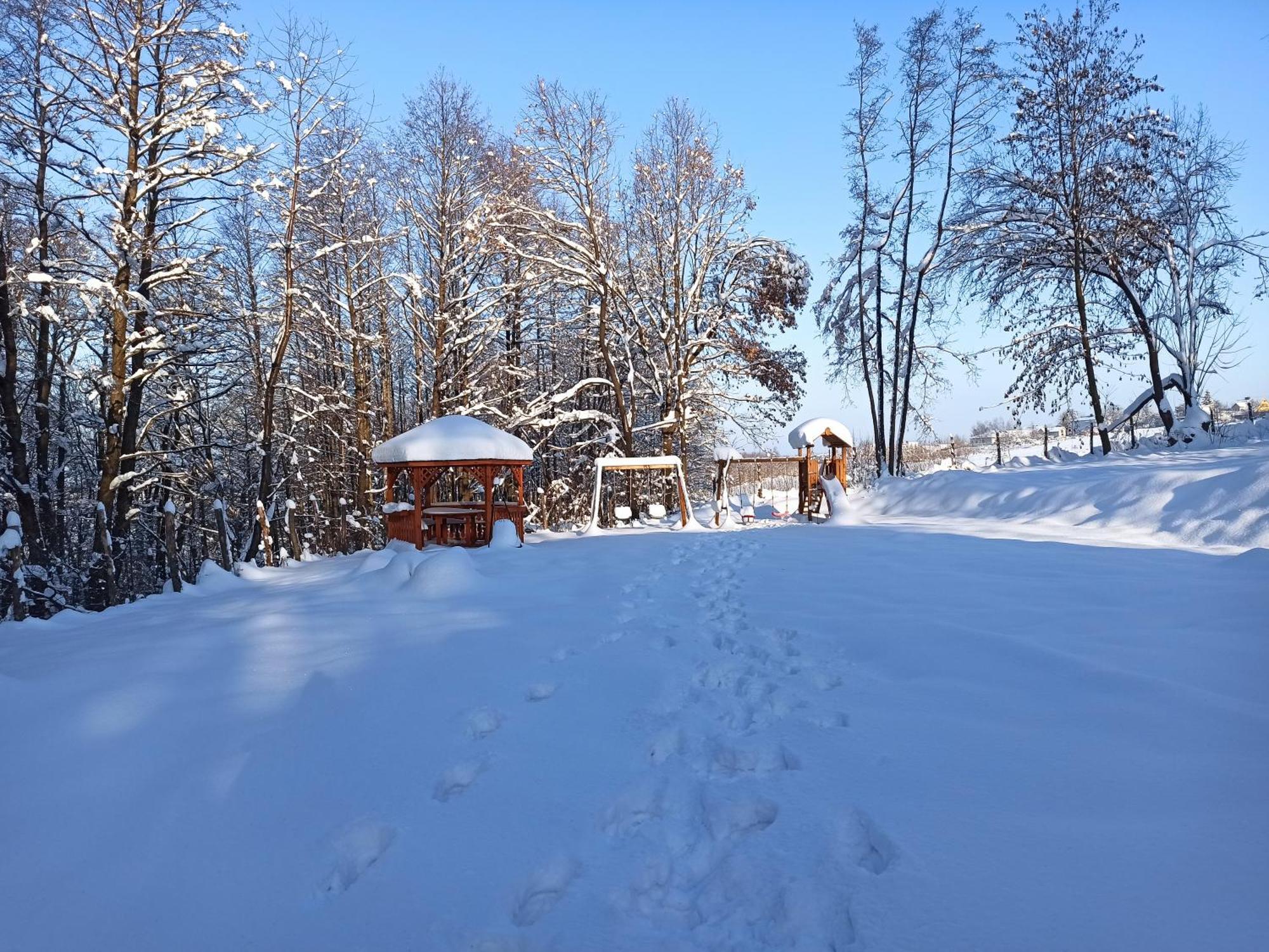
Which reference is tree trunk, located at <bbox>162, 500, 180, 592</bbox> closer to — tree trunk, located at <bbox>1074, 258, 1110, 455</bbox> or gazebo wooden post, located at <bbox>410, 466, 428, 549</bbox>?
gazebo wooden post, located at <bbox>410, 466, 428, 549</bbox>

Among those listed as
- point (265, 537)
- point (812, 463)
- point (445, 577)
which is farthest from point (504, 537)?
point (812, 463)

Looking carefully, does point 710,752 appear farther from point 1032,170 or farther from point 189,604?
point 1032,170

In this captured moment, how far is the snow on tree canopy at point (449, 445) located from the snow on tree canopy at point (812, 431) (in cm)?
615

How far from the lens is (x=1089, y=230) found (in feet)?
45.5

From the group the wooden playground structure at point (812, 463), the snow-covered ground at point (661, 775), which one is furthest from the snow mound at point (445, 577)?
the wooden playground structure at point (812, 463)

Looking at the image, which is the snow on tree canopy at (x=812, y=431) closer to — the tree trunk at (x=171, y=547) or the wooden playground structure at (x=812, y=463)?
the wooden playground structure at (x=812, y=463)

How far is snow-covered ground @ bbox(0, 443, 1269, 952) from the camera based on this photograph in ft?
5.28

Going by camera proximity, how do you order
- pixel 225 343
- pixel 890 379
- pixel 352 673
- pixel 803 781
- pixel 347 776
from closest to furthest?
pixel 803 781
pixel 347 776
pixel 352 673
pixel 225 343
pixel 890 379

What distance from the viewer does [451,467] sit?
1020 centimetres

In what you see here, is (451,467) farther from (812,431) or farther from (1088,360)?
(1088,360)

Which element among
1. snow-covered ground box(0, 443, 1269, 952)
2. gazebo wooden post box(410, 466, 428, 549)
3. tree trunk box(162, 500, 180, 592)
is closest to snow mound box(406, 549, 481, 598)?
snow-covered ground box(0, 443, 1269, 952)

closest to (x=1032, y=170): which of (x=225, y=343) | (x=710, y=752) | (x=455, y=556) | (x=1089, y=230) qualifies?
(x=1089, y=230)

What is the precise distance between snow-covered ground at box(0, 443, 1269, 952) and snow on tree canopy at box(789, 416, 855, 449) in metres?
9.01

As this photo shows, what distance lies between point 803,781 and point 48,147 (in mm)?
12571
